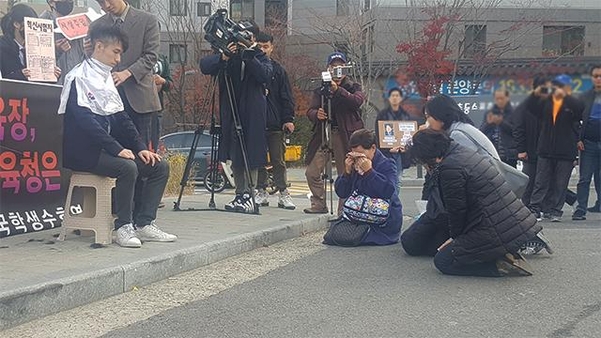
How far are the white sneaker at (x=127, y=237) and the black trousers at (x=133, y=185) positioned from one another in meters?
0.06

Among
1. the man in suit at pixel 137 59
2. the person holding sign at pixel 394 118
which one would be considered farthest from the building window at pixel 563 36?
the man in suit at pixel 137 59

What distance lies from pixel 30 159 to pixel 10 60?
1059 mm

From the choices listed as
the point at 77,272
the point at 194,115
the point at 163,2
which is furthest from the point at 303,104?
the point at 77,272

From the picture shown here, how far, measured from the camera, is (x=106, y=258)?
5172 millimetres

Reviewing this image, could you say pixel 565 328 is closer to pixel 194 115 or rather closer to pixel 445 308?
pixel 445 308

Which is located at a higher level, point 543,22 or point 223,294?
point 543,22

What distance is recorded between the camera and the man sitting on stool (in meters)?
5.49

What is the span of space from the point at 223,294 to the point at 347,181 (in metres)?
2.39

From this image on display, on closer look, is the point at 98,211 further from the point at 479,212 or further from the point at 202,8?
the point at 202,8

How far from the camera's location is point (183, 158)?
12.5 metres

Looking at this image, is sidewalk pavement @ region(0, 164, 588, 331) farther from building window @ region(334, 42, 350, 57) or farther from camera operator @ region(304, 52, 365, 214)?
building window @ region(334, 42, 350, 57)

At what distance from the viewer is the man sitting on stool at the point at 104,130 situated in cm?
549

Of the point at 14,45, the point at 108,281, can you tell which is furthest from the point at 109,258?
the point at 14,45

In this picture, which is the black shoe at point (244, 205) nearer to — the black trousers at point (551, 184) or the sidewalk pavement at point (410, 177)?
the black trousers at point (551, 184)
